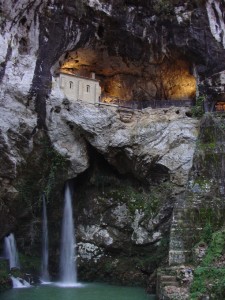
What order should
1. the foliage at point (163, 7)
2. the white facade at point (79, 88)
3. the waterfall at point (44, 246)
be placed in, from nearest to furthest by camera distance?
the waterfall at point (44, 246)
the white facade at point (79, 88)
the foliage at point (163, 7)

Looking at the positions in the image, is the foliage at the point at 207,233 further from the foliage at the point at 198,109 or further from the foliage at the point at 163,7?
the foliage at the point at 163,7

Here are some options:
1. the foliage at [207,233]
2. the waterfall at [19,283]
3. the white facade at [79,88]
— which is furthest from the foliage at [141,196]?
the waterfall at [19,283]

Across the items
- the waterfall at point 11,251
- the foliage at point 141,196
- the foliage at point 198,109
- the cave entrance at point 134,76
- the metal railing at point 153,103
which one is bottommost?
the waterfall at point 11,251

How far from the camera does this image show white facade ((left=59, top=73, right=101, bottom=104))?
72.2 feet

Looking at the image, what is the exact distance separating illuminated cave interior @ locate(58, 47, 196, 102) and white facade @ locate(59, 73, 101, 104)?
129 cm

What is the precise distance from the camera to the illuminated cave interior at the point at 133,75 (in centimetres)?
2411

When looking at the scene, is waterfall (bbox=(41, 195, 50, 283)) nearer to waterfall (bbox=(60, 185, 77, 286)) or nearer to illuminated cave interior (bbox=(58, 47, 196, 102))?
waterfall (bbox=(60, 185, 77, 286))

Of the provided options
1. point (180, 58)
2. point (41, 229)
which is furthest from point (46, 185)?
point (180, 58)

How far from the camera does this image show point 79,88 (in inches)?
886

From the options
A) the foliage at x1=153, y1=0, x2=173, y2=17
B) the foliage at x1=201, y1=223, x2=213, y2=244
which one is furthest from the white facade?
the foliage at x1=201, y1=223, x2=213, y2=244

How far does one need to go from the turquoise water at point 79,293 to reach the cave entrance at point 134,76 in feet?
37.5

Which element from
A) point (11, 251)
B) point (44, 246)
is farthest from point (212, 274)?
point (11, 251)

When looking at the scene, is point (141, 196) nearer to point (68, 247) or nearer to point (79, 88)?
point (68, 247)

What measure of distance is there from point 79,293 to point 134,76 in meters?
15.1
